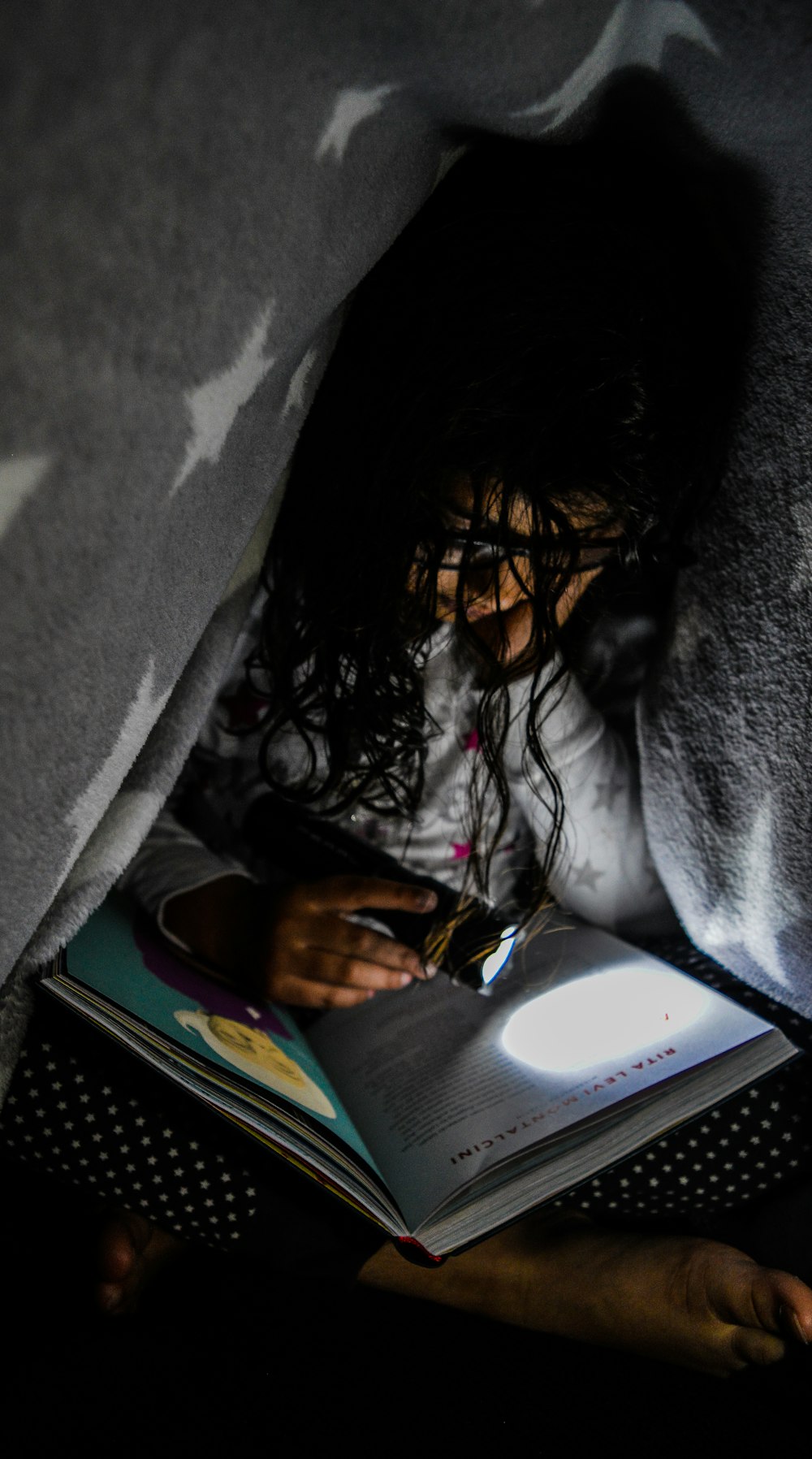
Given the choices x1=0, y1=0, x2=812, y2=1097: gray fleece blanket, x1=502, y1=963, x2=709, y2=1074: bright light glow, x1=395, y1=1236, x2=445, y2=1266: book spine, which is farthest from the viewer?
x1=502, y1=963, x2=709, y2=1074: bright light glow

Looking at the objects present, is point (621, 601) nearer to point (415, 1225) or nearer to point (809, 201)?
point (809, 201)

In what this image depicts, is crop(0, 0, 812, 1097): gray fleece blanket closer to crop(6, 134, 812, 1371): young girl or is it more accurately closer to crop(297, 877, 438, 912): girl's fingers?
crop(6, 134, 812, 1371): young girl

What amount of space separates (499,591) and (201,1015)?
323mm

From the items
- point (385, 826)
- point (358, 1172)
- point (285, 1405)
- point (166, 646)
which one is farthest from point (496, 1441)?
point (166, 646)

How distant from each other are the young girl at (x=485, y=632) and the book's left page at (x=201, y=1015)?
29 mm

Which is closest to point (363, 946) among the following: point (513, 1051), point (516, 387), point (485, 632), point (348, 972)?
point (348, 972)

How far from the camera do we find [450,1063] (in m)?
0.57

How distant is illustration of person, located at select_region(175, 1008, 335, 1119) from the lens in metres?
0.48

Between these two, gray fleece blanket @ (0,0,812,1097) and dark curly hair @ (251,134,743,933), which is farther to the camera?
dark curly hair @ (251,134,743,933)

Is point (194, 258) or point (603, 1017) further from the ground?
point (194, 258)

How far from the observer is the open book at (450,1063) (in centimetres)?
45

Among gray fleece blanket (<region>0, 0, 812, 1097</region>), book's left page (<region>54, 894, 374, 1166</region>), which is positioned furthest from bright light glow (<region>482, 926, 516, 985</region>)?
gray fleece blanket (<region>0, 0, 812, 1097</region>)

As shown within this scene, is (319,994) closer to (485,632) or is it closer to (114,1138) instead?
(114,1138)

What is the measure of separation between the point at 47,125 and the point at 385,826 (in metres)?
0.58
